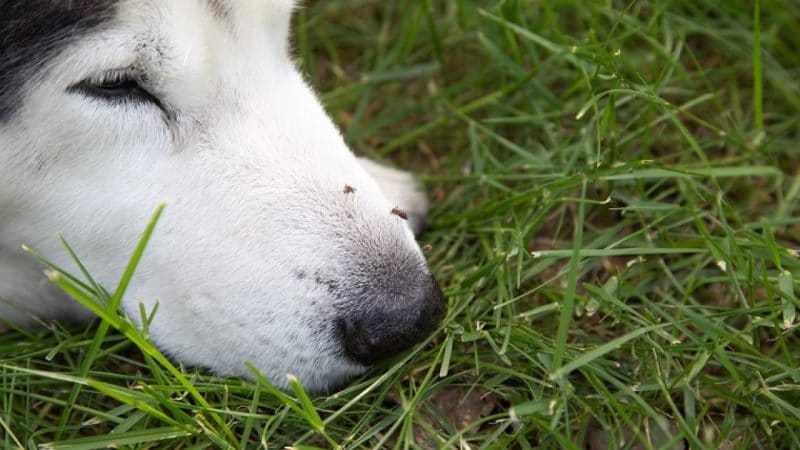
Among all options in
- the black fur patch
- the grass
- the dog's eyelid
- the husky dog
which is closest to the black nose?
the husky dog

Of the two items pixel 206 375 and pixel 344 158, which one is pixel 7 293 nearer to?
pixel 206 375

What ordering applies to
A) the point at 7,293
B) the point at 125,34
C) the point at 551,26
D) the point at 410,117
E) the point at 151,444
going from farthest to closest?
the point at 410,117, the point at 551,26, the point at 7,293, the point at 151,444, the point at 125,34

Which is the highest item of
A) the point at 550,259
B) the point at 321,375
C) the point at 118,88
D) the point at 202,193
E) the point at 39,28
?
the point at 39,28

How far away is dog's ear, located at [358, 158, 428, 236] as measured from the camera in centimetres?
336

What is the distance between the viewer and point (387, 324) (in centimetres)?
243

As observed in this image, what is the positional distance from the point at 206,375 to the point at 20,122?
89 centimetres

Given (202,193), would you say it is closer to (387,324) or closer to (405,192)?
(387,324)

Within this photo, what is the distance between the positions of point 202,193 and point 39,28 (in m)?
0.61

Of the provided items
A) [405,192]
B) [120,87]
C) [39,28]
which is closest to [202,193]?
[120,87]

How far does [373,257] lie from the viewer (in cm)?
246

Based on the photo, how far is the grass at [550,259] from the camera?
2.53m

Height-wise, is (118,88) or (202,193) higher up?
(118,88)

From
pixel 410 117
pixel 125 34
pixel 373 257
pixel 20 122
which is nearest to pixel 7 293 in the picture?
pixel 20 122

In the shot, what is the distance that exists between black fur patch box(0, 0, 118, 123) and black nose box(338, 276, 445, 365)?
104 centimetres
